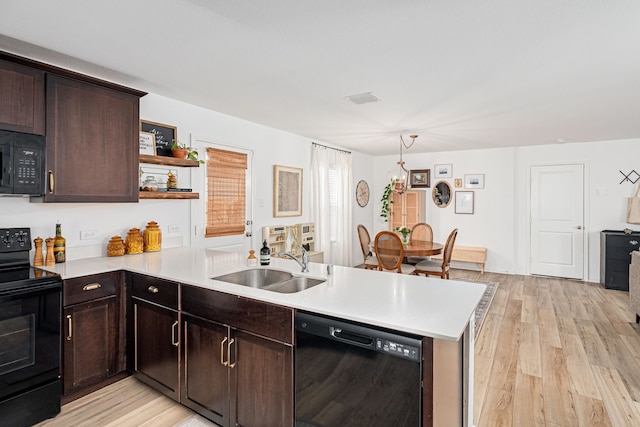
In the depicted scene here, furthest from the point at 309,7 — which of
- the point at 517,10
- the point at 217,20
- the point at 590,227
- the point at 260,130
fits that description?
the point at 590,227

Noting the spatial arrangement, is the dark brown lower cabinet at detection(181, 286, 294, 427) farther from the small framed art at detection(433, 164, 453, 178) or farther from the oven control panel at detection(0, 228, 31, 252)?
the small framed art at detection(433, 164, 453, 178)

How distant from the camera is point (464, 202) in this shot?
670 cm

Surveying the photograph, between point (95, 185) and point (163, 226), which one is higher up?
point (95, 185)

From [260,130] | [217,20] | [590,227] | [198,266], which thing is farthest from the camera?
[590,227]

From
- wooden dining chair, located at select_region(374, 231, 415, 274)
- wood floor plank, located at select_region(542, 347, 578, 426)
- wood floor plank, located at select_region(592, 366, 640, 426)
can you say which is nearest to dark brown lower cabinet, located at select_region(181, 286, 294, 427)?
wood floor plank, located at select_region(542, 347, 578, 426)

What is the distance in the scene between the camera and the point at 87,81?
8.45 ft

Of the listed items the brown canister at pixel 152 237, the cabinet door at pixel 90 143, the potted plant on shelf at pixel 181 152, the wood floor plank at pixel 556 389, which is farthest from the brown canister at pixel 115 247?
the wood floor plank at pixel 556 389

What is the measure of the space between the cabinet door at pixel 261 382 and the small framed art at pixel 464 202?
5.83 metres

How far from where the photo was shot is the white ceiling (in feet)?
5.96

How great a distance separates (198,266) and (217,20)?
5.32 ft

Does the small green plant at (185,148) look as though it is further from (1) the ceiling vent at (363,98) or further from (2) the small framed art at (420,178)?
(2) the small framed art at (420,178)

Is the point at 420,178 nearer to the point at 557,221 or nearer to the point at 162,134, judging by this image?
the point at 557,221

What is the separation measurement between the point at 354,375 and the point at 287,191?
3.64 meters

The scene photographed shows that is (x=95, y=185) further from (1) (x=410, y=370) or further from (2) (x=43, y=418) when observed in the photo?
(1) (x=410, y=370)
